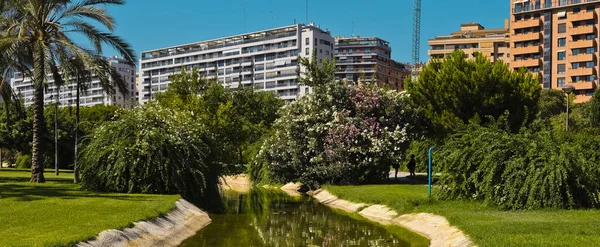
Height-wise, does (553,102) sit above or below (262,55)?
below

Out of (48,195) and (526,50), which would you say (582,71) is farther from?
(48,195)

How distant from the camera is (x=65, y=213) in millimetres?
17703

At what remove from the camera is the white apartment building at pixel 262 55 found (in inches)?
5714

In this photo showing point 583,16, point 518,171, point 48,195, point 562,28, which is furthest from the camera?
point 562,28

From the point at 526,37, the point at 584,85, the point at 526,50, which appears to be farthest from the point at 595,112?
the point at 526,37

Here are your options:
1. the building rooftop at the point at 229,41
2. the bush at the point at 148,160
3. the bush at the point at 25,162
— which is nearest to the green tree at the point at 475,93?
the bush at the point at 148,160

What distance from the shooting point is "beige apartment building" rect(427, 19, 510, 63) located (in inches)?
5340

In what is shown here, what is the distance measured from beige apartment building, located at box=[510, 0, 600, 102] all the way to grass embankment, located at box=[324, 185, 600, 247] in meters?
90.2

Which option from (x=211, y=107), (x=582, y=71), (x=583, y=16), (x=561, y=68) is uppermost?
(x=583, y=16)

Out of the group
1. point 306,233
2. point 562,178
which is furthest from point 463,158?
point 306,233

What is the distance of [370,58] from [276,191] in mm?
128606

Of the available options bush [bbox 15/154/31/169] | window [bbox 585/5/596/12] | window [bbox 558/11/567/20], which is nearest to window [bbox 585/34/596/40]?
window [bbox 585/5/596/12]

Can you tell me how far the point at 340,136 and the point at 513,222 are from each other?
2091 cm

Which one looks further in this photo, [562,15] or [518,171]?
[562,15]
